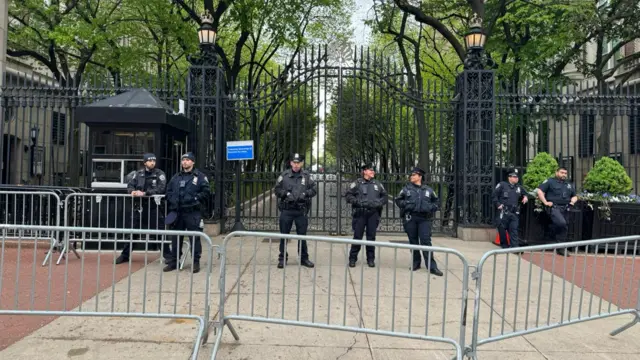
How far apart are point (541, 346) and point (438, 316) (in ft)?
3.47

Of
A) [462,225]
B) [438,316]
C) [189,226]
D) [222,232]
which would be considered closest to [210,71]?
[222,232]

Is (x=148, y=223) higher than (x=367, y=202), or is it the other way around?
(x=367, y=202)

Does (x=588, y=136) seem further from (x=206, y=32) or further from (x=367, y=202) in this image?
(x=206, y=32)

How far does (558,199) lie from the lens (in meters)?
8.48

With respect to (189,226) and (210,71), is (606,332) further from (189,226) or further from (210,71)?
(210,71)

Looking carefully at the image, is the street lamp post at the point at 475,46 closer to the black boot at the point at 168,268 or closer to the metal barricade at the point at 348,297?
the metal barricade at the point at 348,297

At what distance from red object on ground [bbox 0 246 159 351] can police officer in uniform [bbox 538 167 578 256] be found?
7519 millimetres

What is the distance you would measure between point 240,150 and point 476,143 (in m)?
5.31

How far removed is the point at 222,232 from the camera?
990 cm

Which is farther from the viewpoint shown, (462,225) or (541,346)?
(462,225)

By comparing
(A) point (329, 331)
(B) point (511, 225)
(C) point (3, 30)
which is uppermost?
(C) point (3, 30)

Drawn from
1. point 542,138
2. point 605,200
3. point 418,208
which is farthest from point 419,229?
point 542,138

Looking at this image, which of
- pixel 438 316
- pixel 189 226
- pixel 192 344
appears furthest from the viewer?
pixel 189 226

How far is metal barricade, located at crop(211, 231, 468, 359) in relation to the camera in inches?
144
